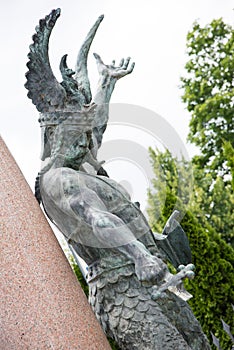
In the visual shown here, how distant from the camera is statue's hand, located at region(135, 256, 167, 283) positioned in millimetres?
3193

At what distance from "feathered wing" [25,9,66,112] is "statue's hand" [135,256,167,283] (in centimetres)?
118

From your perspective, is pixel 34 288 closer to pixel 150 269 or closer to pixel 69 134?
pixel 150 269

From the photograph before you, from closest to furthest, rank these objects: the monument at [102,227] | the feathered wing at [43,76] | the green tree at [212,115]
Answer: the monument at [102,227]
the feathered wing at [43,76]
the green tree at [212,115]

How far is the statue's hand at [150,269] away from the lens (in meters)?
3.19

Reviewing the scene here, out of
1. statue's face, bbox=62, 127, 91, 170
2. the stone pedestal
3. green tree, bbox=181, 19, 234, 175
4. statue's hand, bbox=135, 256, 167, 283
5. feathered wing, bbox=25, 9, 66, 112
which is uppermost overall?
green tree, bbox=181, 19, 234, 175

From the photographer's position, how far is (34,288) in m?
3.33

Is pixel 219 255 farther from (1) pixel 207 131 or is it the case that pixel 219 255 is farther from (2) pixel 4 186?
(1) pixel 207 131

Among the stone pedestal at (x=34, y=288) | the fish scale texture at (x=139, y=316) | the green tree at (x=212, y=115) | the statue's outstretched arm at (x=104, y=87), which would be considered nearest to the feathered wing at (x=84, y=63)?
the statue's outstretched arm at (x=104, y=87)

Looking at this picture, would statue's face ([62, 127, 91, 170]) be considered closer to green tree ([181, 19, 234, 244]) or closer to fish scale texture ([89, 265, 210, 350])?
fish scale texture ([89, 265, 210, 350])

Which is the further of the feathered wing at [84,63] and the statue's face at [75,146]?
the feathered wing at [84,63]

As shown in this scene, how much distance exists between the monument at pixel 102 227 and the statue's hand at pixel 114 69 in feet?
0.81

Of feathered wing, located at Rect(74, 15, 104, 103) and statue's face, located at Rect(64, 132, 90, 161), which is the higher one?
feathered wing, located at Rect(74, 15, 104, 103)

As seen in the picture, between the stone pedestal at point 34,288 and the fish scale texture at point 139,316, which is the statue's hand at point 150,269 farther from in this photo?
the stone pedestal at point 34,288

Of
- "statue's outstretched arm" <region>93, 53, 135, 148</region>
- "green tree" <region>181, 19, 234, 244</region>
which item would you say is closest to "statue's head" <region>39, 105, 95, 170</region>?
"statue's outstretched arm" <region>93, 53, 135, 148</region>
